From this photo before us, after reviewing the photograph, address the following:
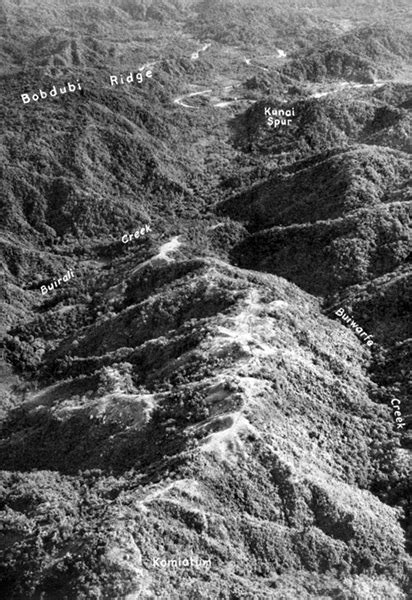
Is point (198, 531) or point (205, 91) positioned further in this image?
point (205, 91)

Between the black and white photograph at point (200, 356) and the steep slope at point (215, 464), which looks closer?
the steep slope at point (215, 464)

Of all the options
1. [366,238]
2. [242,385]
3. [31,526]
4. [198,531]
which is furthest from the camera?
[366,238]

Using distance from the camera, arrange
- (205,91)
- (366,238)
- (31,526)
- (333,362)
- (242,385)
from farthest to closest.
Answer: (205,91), (366,238), (333,362), (242,385), (31,526)

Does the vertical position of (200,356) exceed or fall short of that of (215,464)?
it falls short

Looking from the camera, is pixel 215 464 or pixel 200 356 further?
pixel 200 356

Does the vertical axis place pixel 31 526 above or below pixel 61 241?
above

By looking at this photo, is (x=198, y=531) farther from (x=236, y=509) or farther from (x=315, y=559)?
(x=315, y=559)

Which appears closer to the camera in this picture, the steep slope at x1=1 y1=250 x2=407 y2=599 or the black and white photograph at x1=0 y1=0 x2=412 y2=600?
the steep slope at x1=1 y1=250 x2=407 y2=599

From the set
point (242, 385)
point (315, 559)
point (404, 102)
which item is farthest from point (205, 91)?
point (315, 559)
